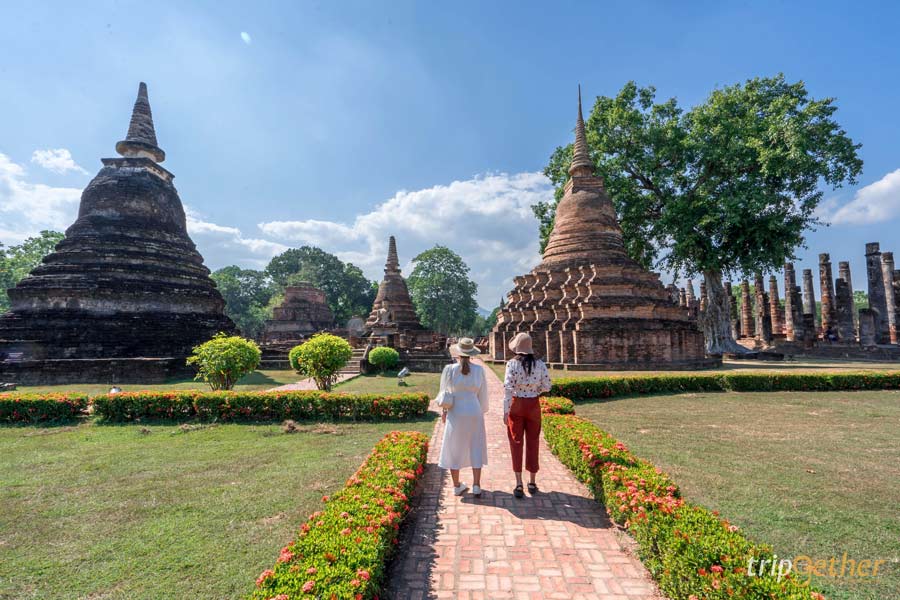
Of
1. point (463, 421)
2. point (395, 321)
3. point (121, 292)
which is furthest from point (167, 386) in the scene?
point (395, 321)

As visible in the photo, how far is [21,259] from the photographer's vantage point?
39.9 metres

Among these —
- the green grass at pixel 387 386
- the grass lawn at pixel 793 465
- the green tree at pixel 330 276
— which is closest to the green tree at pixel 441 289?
the green tree at pixel 330 276

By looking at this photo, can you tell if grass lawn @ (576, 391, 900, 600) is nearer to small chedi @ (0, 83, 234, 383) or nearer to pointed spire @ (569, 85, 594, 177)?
pointed spire @ (569, 85, 594, 177)

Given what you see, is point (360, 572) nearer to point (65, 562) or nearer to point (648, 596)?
point (648, 596)

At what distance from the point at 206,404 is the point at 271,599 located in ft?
28.5

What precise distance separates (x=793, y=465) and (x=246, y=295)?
72.8 metres

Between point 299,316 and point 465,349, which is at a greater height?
point 299,316

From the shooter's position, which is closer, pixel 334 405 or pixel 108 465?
pixel 108 465

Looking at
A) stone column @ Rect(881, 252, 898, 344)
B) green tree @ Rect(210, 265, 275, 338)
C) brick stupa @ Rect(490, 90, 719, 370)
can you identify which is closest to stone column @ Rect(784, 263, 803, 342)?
stone column @ Rect(881, 252, 898, 344)

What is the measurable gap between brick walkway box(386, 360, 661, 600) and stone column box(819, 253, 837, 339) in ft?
131

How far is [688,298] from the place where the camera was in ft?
144

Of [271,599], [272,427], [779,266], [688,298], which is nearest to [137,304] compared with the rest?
[272,427]

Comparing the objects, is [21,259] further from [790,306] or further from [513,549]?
[790,306]

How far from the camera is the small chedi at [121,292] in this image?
1656cm
